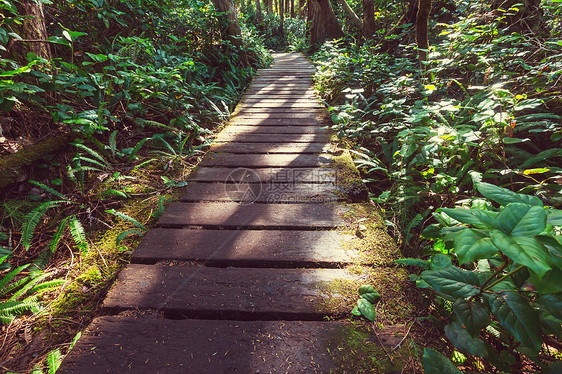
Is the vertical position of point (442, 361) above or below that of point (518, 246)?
below

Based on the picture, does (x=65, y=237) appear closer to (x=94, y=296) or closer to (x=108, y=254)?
(x=108, y=254)

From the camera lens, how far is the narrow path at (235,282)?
1.01 metres

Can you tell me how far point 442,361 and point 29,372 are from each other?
1.64m

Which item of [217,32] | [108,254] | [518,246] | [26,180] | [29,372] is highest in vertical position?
[217,32]

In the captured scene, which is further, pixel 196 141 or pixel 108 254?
pixel 196 141

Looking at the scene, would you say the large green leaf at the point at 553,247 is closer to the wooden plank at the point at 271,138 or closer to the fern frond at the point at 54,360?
the fern frond at the point at 54,360

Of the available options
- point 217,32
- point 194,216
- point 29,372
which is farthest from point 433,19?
point 29,372

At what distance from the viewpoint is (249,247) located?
1585 millimetres

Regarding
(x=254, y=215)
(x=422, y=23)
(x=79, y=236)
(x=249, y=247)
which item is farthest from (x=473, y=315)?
(x=422, y=23)

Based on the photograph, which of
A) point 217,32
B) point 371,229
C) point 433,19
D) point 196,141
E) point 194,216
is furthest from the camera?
point 217,32

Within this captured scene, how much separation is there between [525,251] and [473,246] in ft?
0.37

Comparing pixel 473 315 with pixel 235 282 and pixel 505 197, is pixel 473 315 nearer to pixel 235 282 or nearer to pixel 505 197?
pixel 505 197

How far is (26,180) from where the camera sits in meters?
1.96

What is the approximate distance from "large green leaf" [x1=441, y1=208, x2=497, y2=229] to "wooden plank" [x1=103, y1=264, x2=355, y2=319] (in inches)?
26.5
